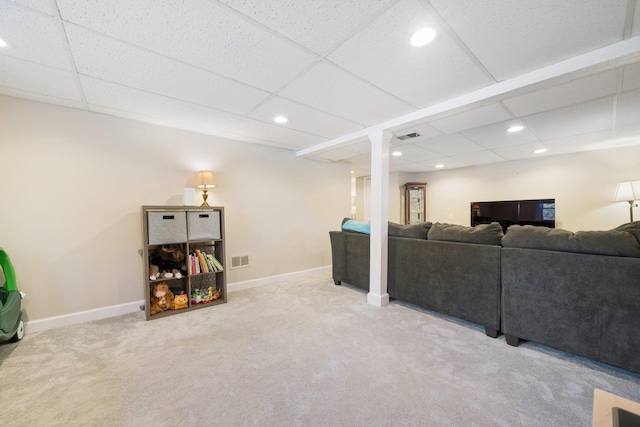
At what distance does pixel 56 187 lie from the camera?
7.92 ft

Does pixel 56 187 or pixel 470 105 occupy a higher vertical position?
pixel 470 105

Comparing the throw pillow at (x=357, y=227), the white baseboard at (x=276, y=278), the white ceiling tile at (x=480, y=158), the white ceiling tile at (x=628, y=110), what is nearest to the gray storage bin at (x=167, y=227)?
the white baseboard at (x=276, y=278)

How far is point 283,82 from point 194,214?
178 cm

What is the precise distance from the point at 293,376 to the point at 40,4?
249 centimetres

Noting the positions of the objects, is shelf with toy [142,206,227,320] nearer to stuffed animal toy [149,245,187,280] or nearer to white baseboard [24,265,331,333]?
stuffed animal toy [149,245,187,280]

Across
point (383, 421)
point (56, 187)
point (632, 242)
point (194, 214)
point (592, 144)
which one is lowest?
point (383, 421)

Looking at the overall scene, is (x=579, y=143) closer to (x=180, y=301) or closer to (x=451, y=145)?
(x=451, y=145)

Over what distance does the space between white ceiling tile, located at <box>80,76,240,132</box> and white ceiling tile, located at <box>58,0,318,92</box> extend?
30.3 inches

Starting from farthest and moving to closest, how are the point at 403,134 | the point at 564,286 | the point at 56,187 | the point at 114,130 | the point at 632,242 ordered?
the point at 403,134, the point at 114,130, the point at 56,187, the point at 564,286, the point at 632,242

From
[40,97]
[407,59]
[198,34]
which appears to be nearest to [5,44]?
[40,97]

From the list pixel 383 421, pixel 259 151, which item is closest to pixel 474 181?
pixel 259 151

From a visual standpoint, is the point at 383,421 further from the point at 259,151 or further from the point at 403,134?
the point at 259,151

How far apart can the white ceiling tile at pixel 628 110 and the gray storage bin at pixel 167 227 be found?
4.40 metres

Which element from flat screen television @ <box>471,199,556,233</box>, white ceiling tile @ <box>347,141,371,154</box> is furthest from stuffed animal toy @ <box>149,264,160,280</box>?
flat screen television @ <box>471,199,556,233</box>
